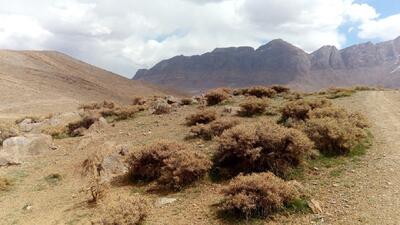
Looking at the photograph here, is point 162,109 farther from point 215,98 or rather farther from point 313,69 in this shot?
point 313,69

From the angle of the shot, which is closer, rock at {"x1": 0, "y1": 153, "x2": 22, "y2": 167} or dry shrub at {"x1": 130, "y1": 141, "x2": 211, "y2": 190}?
dry shrub at {"x1": 130, "y1": 141, "x2": 211, "y2": 190}

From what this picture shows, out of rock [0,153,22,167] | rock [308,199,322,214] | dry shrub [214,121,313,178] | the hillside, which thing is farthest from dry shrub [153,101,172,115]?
the hillside

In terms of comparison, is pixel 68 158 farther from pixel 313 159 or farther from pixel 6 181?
pixel 313 159

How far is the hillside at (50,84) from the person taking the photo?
157 ft

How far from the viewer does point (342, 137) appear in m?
12.6

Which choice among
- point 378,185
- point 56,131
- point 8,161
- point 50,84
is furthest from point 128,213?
point 50,84

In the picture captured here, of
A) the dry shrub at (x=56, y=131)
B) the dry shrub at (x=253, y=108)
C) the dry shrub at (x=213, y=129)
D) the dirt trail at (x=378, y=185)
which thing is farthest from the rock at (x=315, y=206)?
the dry shrub at (x=56, y=131)

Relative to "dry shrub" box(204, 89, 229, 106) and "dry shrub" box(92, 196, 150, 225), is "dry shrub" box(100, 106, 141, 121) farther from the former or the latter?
"dry shrub" box(92, 196, 150, 225)

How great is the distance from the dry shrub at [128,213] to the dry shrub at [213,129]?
214 inches

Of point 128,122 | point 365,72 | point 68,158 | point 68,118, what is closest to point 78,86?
point 68,118

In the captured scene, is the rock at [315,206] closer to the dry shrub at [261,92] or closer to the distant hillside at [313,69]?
the dry shrub at [261,92]

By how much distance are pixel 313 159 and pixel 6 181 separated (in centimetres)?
963

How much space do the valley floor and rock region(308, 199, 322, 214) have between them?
11 cm

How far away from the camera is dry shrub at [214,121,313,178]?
11.6 meters
